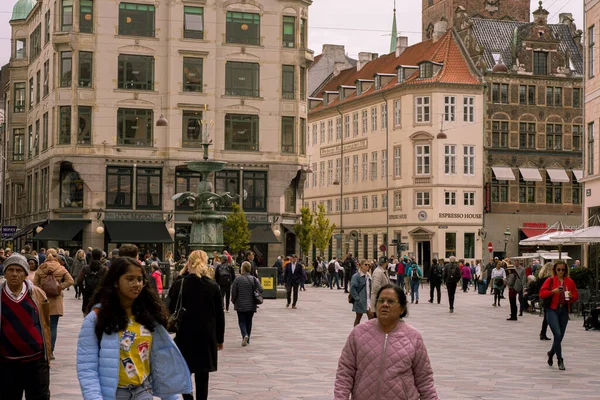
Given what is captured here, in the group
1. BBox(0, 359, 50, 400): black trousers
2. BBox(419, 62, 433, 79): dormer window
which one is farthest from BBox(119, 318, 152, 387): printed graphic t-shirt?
BBox(419, 62, 433, 79): dormer window

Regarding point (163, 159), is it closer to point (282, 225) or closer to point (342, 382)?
point (282, 225)

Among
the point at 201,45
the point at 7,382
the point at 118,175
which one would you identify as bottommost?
the point at 7,382

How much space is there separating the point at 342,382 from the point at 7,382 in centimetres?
305

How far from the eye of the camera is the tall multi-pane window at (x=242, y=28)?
58.1 metres

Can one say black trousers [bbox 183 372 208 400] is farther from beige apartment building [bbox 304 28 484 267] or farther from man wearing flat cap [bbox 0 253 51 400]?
beige apartment building [bbox 304 28 484 267]

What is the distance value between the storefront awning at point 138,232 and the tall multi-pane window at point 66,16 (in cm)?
1019

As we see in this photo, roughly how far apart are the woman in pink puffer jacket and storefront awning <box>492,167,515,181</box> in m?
69.0

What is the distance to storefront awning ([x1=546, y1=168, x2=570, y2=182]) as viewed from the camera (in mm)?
76606

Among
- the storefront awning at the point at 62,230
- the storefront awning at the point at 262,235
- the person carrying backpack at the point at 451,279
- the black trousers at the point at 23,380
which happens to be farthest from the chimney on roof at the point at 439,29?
the black trousers at the point at 23,380

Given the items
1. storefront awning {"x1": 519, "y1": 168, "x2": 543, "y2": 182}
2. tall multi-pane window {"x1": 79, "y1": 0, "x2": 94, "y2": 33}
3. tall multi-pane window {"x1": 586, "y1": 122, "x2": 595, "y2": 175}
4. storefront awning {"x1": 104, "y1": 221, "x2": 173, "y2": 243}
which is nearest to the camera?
tall multi-pane window {"x1": 586, "y1": 122, "x2": 595, "y2": 175}

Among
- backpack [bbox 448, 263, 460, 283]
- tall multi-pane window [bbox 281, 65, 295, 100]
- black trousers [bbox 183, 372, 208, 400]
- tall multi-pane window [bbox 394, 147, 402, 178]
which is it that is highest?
tall multi-pane window [bbox 281, 65, 295, 100]

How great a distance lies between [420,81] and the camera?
75688 millimetres

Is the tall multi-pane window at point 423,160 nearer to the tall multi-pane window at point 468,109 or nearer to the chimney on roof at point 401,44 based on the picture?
the tall multi-pane window at point 468,109

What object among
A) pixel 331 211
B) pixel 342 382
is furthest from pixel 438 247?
pixel 342 382
